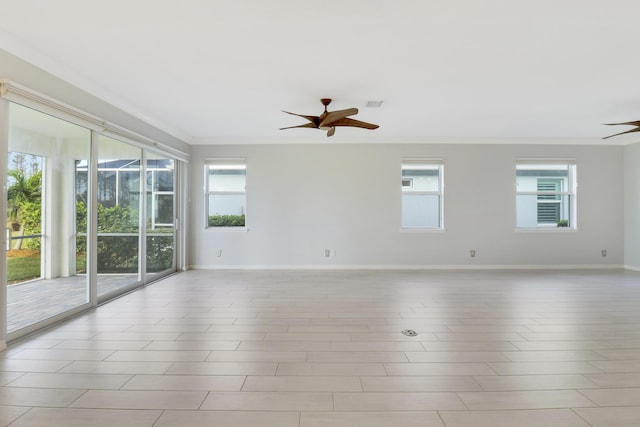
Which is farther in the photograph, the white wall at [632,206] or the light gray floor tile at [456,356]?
the white wall at [632,206]

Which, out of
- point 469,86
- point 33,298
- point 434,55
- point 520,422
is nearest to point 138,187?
point 33,298

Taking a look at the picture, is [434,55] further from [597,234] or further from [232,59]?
→ [597,234]

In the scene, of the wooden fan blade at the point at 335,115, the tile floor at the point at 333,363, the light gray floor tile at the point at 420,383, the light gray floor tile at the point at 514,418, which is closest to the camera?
the light gray floor tile at the point at 514,418

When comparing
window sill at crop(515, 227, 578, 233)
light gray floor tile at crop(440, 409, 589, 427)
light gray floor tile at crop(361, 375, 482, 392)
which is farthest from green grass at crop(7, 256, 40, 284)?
window sill at crop(515, 227, 578, 233)

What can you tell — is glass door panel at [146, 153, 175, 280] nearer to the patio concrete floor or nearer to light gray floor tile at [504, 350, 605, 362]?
the patio concrete floor

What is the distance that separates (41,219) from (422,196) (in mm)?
5802

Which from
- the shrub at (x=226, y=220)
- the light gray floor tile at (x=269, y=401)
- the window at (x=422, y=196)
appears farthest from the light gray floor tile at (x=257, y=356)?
the window at (x=422, y=196)

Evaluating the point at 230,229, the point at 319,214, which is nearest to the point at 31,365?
the point at 230,229

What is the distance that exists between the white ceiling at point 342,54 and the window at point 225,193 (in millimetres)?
1726

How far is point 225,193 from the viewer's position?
21.3ft

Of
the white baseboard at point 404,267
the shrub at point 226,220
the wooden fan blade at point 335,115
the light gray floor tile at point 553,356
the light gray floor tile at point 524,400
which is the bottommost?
the light gray floor tile at point 524,400

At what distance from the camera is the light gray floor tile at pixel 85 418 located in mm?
1725

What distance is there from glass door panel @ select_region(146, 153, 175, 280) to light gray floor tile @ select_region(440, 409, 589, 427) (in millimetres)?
4813

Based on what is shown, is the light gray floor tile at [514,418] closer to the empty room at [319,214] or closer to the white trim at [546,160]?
the empty room at [319,214]
